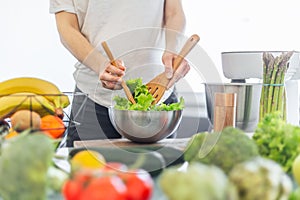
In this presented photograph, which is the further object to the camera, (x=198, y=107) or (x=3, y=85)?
(x=198, y=107)

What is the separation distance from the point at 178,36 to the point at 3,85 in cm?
59

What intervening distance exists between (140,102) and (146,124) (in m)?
0.09

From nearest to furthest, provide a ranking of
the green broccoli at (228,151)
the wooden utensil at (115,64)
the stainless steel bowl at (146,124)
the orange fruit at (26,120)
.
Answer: the green broccoli at (228,151) < the orange fruit at (26,120) < the stainless steel bowl at (146,124) < the wooden utensil at (115,64)

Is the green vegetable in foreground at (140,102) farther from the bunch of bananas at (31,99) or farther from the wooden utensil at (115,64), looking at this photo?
the bunch of bananas at (31,99)

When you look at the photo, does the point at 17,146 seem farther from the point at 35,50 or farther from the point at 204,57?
the point at 35,50

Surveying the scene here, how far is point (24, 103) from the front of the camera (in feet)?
3.00

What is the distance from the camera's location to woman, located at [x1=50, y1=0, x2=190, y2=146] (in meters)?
1.50

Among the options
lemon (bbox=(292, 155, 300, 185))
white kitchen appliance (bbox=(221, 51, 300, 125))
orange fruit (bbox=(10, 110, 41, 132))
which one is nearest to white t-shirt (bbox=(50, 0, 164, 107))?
white kitchen appliance (bbox=(221, 51, 300, 125))

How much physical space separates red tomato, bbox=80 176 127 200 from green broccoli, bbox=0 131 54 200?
90 mm

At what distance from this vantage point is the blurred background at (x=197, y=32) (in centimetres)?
250

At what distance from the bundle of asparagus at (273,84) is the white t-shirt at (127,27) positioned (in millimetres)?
336

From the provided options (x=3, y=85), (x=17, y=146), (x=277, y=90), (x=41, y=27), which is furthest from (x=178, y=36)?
(x=41, y=27)

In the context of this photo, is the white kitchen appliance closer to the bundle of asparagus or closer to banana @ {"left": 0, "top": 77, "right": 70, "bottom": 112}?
the bundle of asparagus

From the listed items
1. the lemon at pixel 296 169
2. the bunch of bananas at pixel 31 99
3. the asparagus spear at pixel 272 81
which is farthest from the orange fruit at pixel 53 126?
the asparagus spear at pixel 272 81
